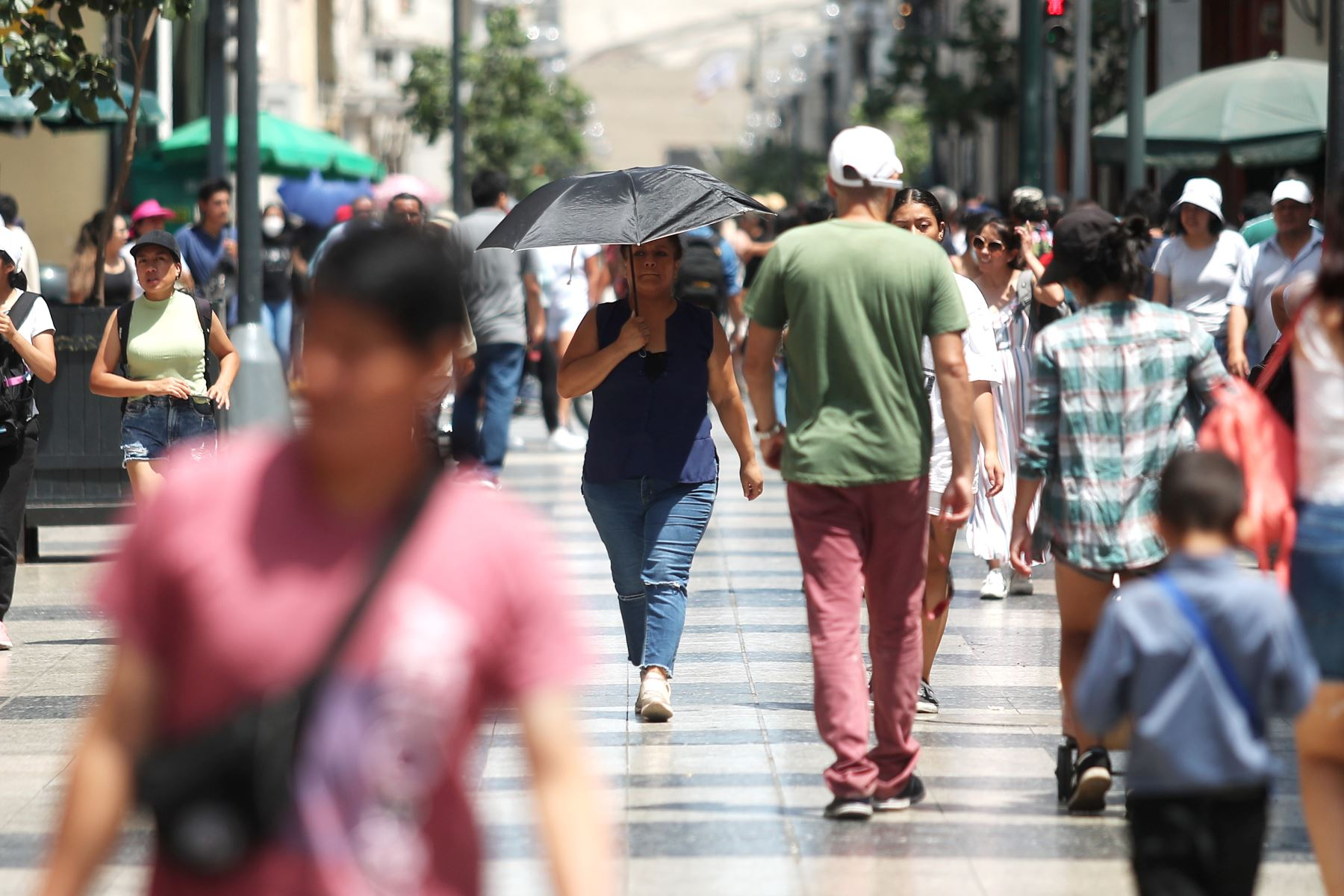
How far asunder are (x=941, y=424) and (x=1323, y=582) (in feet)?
11.7

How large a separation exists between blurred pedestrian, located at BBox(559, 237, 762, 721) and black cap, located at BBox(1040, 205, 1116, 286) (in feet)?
6.03

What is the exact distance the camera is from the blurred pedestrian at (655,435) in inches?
295

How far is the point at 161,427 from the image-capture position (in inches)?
360

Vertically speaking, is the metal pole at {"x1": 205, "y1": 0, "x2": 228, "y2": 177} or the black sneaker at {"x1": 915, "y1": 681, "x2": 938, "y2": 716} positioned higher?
the metal pole at {"x1": 205, "y1": 0, "x2": 228, "y2": 177}

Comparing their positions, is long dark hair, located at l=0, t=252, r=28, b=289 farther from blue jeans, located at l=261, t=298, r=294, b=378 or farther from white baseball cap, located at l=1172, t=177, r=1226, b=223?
blue jeans, located at l=261, t=298, r=294, b=378

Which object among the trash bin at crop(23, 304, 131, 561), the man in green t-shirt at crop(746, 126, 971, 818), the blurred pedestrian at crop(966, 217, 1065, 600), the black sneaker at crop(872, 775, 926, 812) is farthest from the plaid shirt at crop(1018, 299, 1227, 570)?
the trash bin at crop(23, 304, 131, 561)

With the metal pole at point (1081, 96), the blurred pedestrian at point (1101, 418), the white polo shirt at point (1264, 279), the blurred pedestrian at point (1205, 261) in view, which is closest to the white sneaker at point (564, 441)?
the blurred pedestrian at point (1205, 261)

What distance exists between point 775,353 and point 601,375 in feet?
4.58

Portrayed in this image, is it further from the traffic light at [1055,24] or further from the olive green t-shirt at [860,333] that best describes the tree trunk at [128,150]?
the traffic light at [1055,24]

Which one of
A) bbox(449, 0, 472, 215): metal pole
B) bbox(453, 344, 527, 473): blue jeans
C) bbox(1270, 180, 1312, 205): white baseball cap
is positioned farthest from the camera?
bbox(449, 0, 472, 215): metal pole

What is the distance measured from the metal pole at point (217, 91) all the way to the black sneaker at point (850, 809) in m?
11.4

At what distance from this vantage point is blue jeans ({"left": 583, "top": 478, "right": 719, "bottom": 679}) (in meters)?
7.49

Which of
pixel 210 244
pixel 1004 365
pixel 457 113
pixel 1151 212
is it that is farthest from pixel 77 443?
pixel 457 113

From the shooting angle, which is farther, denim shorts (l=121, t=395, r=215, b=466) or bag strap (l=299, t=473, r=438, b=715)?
denim shorts (l=121, t=395, r=215, b=466)
